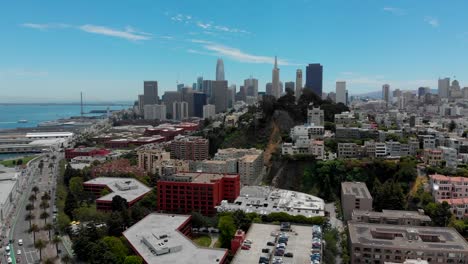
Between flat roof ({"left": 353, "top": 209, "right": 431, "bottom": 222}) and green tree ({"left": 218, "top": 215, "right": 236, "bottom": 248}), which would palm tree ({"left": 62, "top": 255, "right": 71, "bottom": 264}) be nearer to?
green tree ({"left": 218, "top": 215, "right": 236, "bottom": 248})

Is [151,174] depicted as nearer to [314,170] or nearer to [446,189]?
[314,170]

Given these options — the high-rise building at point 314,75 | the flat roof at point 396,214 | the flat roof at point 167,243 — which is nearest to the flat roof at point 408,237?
the flat roof at point 396,214

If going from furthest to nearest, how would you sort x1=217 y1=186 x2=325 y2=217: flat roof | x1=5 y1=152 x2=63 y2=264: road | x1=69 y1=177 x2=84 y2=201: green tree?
1. x1=69 y1=177 x2=84 y2=201: green tree
2. x1=217 y1=186 x2=325 y2=217: flat roof
3. x1=5 y1=152 x2=63 y2=264: road

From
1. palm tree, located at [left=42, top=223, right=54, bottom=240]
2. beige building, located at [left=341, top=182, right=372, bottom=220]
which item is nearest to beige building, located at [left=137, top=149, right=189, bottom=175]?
palm tree, located at [left=42, top=223, right=54, bottom=240]

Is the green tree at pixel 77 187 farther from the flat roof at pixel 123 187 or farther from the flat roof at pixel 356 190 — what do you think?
the flat roof at pixel 356 190

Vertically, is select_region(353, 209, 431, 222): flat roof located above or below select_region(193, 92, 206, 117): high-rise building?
below

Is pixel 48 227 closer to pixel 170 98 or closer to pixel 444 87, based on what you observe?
pixel 170 98

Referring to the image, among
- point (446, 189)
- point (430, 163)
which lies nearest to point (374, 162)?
point (430, 163)
